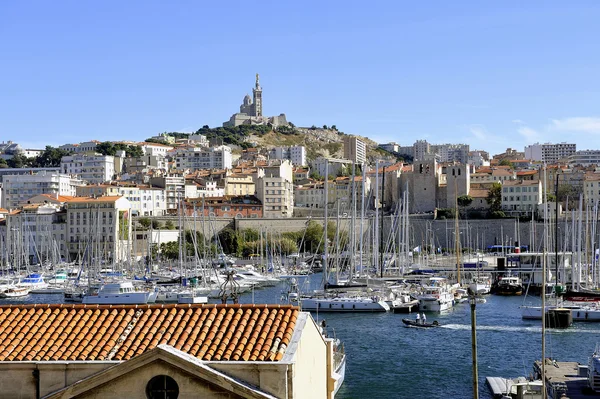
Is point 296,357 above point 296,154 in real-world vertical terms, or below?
below

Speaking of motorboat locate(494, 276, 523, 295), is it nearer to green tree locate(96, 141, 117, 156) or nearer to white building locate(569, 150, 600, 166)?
green tree locate(96, 141, 117, 156)

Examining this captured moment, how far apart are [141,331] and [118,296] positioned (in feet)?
107

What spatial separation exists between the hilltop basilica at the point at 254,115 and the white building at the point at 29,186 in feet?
254

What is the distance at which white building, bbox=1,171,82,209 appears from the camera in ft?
310

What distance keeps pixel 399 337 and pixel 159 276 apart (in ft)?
75.9

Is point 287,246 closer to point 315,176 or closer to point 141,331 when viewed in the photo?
point 315,176

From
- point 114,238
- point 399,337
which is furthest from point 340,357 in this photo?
point 114,238

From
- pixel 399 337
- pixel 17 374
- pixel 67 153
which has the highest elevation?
pixel 67 153

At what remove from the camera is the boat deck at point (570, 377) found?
64.6ft

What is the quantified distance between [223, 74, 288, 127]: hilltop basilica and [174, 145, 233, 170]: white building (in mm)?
44606

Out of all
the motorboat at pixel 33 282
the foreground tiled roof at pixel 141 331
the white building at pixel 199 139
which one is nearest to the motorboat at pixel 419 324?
the motorboat at pixel 33 282

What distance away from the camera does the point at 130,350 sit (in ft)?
31.8

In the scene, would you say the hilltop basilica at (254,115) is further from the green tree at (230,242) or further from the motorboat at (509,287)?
the motorboat at (509,287)

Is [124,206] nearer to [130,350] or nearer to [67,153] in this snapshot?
[67,153]
